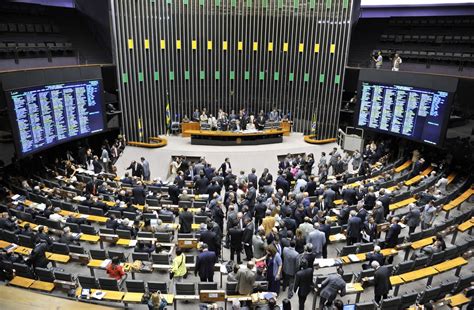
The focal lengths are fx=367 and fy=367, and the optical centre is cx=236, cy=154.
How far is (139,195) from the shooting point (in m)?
10.2

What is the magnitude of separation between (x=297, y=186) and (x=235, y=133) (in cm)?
631

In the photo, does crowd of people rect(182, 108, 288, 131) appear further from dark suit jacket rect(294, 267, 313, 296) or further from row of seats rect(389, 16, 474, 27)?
dark suit jacket rect(294, 267, 313, 296)

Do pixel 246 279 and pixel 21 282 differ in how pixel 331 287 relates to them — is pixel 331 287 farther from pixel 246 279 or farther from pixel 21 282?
pixel 21 282

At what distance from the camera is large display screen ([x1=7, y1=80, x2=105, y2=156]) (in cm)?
1120

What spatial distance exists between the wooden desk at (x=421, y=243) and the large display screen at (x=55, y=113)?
36.7 feet

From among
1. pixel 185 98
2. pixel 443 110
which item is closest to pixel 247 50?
pixel 185 98

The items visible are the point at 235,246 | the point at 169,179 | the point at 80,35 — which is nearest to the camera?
the point at 235,246

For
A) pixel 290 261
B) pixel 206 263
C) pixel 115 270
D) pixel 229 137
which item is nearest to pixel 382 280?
pixel 290 261

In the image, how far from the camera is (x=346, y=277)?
23.0 ft

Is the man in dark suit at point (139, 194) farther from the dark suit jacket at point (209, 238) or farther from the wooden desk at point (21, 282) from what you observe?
the wooden desk at point (21, 282)

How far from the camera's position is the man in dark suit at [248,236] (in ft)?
25.9

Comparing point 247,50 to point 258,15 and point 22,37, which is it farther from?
point 22,37

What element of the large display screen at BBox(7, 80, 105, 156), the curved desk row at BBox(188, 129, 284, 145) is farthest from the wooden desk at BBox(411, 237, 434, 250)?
the large display screen at BBox(7, 80, 105, 156)

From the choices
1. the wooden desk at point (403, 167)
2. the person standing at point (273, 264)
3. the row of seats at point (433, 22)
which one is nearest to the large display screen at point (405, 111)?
the wooden desk at point (403, 167)
